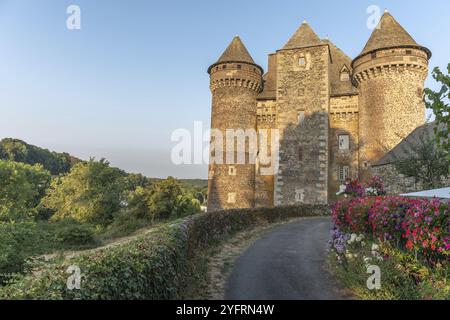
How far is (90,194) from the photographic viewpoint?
3503 cm

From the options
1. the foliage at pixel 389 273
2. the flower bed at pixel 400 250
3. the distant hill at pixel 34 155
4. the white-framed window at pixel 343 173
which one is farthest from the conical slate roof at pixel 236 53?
the distant hill at pixel 34 155

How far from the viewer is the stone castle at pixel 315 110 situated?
26953 mm

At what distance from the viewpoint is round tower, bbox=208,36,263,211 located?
31094 mm

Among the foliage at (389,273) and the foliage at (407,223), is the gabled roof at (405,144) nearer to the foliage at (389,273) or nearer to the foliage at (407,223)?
the foliage at (407,223)

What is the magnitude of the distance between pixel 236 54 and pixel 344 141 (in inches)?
574

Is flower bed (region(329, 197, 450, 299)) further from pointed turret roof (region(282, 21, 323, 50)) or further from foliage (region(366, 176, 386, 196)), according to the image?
pointed turret roof (region(282, 21, 323, 50))

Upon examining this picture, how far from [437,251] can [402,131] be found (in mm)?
23912

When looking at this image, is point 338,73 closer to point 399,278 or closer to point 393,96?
point 393,96

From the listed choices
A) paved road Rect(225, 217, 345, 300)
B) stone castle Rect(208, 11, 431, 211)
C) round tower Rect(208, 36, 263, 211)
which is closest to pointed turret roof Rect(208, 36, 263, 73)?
round tower Rect(208, 36, 263, 211)

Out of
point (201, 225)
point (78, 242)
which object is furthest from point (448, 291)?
point (78, 242)

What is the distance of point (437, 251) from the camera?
6.21 metres

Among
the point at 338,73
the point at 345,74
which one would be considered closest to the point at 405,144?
the point at 345,74
